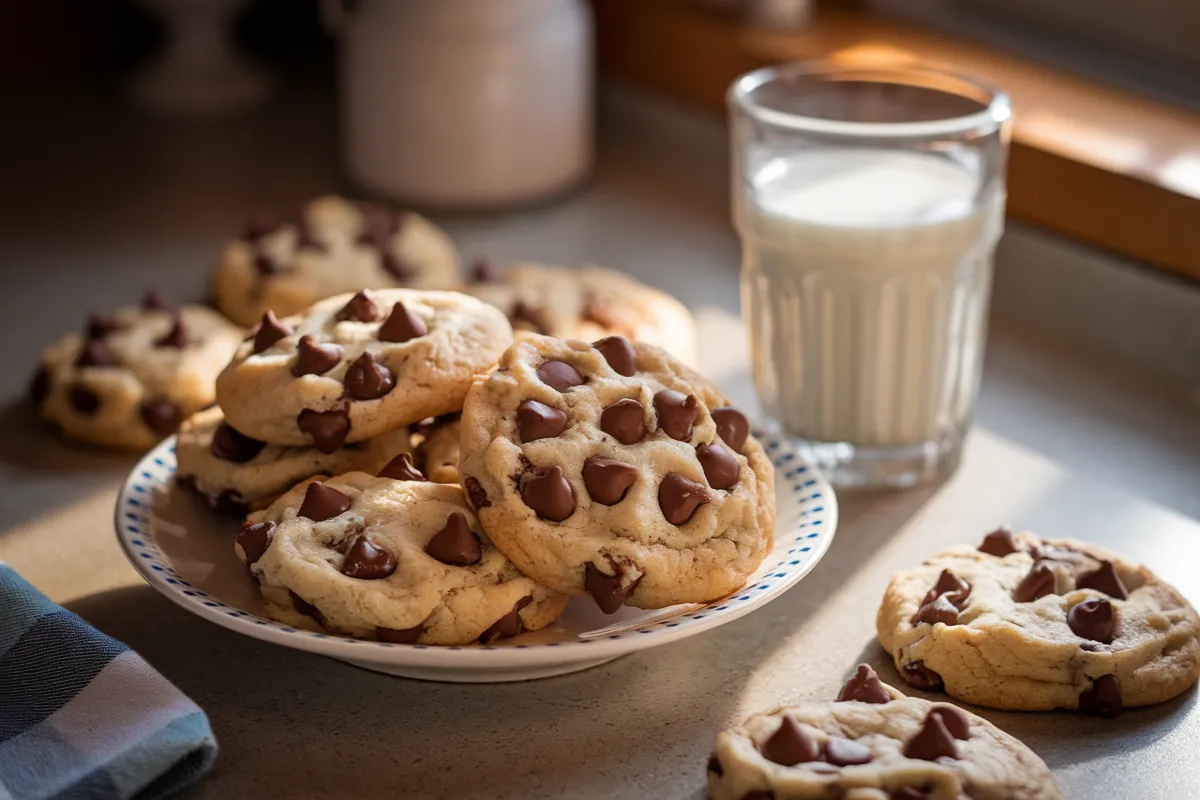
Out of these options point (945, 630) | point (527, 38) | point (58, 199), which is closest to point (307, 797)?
point (945, 630)

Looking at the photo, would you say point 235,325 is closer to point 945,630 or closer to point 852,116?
point 852,116

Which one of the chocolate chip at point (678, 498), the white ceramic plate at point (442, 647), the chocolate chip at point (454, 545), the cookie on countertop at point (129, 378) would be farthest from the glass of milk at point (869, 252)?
the cookie on countertop at point (129, 378)

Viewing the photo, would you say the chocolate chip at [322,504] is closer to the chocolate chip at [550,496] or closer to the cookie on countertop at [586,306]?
the chocolate chip at [550,496]

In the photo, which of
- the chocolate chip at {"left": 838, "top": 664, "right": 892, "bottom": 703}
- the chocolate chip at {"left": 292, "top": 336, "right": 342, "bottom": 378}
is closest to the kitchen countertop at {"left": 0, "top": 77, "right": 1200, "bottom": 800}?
the chocolate chip at {"left": 838, "top": 664, "right": 892, "bottom": 703}

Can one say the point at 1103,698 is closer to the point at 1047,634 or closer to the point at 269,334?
the point at 1047,634

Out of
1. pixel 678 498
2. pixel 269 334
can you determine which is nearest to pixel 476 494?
pixel 678 498

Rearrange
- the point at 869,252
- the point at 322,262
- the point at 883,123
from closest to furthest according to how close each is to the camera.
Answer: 1. the point at 869,252
2. the point at 883,123
3. the point at 322,262
